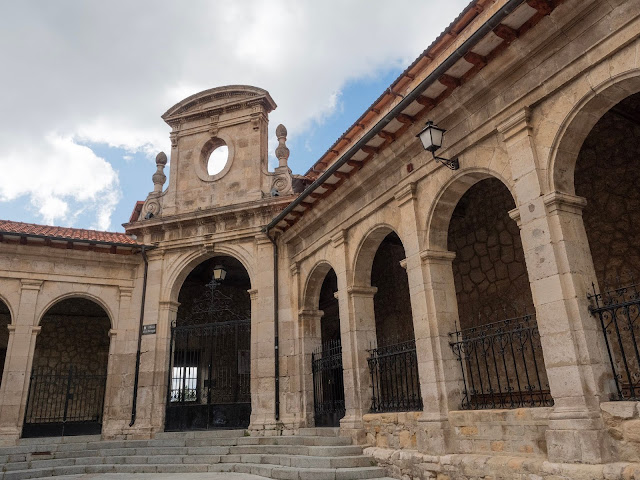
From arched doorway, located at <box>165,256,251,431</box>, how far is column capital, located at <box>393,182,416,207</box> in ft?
17.5

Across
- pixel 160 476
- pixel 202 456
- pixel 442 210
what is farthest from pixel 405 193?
pixel 160 476

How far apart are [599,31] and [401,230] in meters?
3.88

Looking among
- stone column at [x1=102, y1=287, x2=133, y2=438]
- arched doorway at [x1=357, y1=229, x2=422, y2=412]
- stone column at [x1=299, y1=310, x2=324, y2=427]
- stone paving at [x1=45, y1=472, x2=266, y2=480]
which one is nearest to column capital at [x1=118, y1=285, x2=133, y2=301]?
stone column at [x1=102, y1=287, x2=133, y2=438]

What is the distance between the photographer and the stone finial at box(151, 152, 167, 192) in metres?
13.5

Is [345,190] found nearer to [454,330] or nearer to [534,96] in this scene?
[454,330]

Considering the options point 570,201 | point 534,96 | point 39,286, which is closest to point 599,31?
point 534,96

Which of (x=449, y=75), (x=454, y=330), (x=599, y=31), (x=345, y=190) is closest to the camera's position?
(x=599, y=31)

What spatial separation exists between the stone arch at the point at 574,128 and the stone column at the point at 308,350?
6.67 m

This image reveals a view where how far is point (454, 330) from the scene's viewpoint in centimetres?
718

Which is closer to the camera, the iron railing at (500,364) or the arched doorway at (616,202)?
the iron railing at (500,364)

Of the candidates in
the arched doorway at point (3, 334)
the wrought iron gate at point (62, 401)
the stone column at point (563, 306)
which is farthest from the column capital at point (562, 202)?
the arched doorway at point (3, 334)

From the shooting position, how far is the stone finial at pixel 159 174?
13461 mm

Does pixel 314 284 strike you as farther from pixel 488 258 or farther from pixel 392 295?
pixel 488 258

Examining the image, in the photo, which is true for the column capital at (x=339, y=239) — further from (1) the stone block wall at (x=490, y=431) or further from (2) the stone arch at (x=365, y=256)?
(1) the stone block wall at (x=490, y=431)
